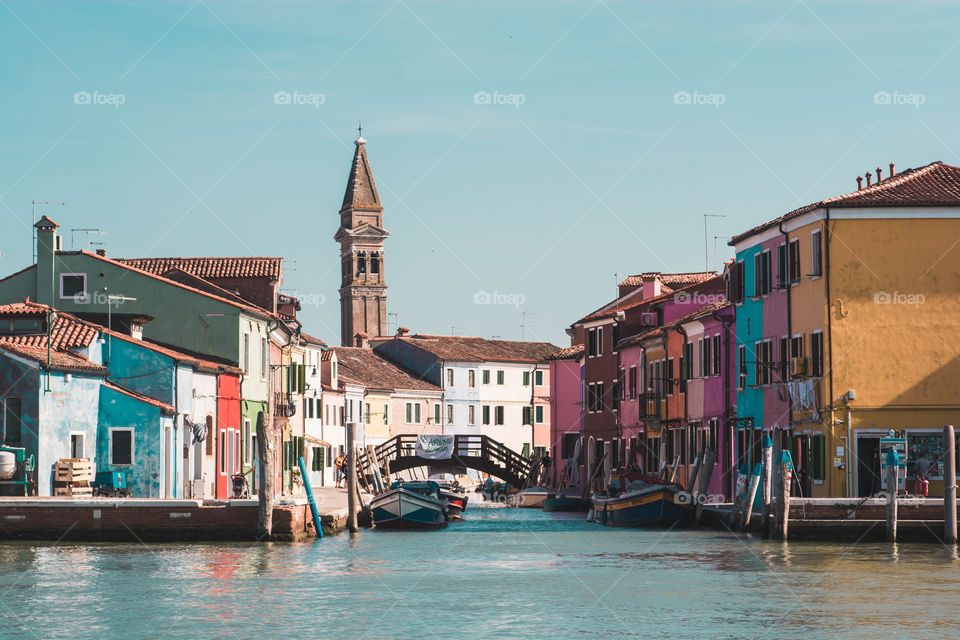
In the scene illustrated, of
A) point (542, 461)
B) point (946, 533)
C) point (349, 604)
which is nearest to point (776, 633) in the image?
point (349, 604)

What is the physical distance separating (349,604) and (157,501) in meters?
11.3

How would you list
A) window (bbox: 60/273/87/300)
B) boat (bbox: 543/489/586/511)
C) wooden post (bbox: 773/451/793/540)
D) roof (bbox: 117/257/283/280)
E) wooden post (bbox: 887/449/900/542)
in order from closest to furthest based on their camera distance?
1. wooden post (bbox: 887/449/900/542)
2. wooden post (bbox: 773/451/793/540)
3. window (bbox: 60/273/87/300)
4. roof (bbox: 117/257/283/280)
5. boat (bbox: 543/489/586/511)

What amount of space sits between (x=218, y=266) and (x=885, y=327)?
2497 cm

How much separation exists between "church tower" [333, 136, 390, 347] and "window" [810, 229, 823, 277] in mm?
103450

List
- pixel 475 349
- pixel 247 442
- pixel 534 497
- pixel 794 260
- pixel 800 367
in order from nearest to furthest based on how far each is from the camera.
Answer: pixel 800 367
pixel 794 260
pixel 247 442
pixel 534 497
pixel 475 349

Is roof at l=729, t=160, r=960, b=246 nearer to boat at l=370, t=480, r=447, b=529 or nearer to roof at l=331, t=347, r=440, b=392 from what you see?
boat at l=370, t=480, r=447, b=529

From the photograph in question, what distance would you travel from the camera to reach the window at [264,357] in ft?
172

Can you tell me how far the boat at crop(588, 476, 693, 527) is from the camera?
141 feet

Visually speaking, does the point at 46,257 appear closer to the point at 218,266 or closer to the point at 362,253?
the point at 218,266

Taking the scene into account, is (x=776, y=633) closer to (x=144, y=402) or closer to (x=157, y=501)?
(x=157, y=501)

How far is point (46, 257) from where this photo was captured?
4719 centimetres

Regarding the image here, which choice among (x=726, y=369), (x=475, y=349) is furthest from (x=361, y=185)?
(x=726, y=369)

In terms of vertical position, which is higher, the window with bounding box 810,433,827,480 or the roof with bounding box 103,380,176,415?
the roof with bounding box 103,380,176,415

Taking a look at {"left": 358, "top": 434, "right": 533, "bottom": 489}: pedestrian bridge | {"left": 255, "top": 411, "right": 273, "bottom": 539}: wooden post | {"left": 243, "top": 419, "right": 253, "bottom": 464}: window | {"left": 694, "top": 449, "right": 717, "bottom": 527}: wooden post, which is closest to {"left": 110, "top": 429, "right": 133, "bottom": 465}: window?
{"left": 255, "top": 411, "right": 273, "bottom": 539}: wooden post
